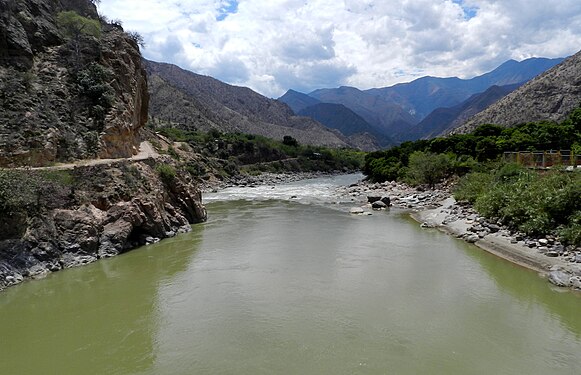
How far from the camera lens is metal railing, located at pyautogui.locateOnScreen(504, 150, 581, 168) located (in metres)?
26.1

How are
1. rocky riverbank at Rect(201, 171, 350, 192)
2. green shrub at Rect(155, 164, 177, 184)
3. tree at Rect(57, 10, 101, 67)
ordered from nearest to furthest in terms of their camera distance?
green shrub at Rect(155, 164, 177, 184) < tree at Rect(57, 10, 101, 67) < rocky riverbank at Rect(201, 171, 350, 192)

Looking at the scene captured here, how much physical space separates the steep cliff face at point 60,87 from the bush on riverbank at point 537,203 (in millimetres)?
23884

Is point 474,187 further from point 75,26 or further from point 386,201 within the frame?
point 75,26

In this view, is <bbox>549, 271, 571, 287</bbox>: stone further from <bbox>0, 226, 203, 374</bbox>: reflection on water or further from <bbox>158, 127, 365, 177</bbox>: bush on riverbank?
<bbox>158, 127, 365, 177</bbox>: bush on riverbank

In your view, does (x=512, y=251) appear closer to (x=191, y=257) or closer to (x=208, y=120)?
(x=191, y=257)

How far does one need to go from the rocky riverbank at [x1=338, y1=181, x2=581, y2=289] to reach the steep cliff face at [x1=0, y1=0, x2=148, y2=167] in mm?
19666

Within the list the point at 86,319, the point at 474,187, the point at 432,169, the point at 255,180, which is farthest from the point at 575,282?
the point at 255,180

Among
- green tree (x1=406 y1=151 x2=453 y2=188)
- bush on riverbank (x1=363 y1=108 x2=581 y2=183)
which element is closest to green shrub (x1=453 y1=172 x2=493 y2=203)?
bush on riverbank (x1=363 y1=108 x2=581 y2=183)

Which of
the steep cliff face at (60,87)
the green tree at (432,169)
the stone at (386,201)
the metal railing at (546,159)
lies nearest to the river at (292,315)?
the steep cliff face at (60,87)

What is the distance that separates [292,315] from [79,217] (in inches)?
465

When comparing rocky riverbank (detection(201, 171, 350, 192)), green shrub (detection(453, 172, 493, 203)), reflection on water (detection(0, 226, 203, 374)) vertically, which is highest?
green shrub (detection(453, 172, 493, 203))

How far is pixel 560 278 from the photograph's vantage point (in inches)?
614

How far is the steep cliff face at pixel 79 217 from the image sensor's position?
16.3m

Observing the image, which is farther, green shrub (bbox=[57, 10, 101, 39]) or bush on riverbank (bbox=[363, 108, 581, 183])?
bush on riverbank (bbox=[363, 108, 581, 183])
